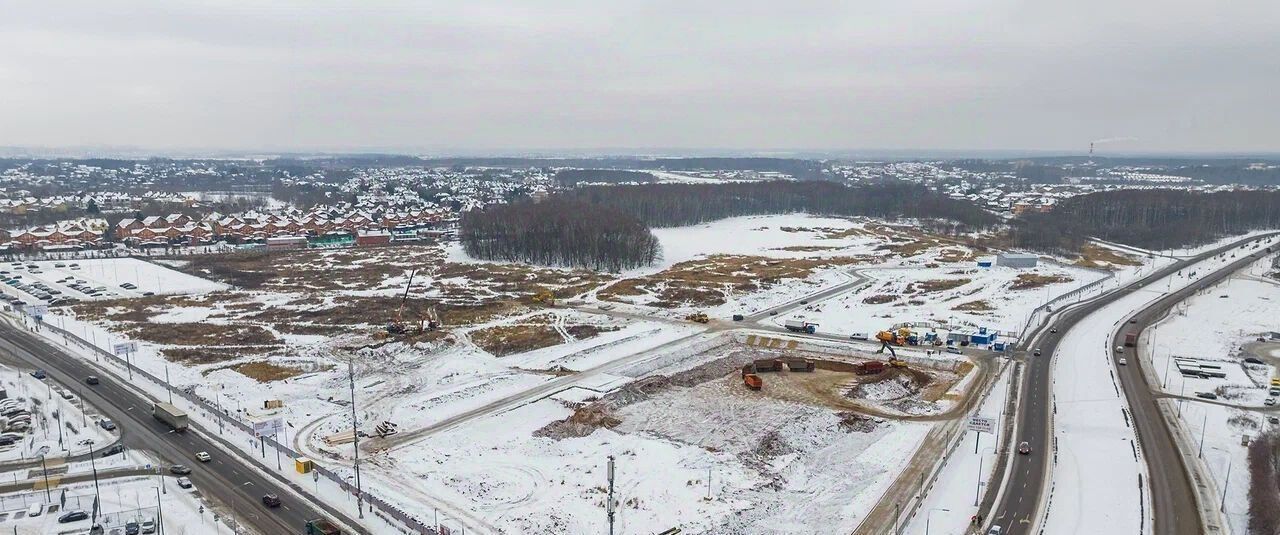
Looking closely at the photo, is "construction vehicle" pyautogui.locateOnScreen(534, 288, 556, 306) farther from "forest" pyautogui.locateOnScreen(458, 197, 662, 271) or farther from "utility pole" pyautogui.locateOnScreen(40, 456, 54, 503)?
"utility pole" pyautogui.locateOnScreen(40, 456, 54, 503)

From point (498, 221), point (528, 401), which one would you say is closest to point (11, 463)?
point (528, 401)

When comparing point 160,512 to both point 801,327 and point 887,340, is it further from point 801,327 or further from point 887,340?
point 887,340

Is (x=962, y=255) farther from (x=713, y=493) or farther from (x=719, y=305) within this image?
(x=713, y=493)

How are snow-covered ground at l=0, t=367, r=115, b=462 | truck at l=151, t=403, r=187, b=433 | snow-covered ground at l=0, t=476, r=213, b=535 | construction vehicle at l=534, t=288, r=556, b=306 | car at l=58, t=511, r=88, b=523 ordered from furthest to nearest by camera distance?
→ construction vehicle at l=534, t=288, r=556, b=306 < truck at l=151, t=403, r=187, b=433 < snow-covered ground at l=0, t=367, r=115, b=462 < car at l=58, t=511, r=88, b=523 < snow-covered ground at l=0, t=476, r=213, b=535

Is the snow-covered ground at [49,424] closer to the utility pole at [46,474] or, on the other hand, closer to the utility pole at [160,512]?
the utility pole at [46,474]

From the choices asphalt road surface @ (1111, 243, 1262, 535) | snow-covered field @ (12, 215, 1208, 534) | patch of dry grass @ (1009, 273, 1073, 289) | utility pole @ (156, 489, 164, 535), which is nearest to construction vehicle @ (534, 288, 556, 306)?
snow-covered field @ (12, 215, 1208, 534)

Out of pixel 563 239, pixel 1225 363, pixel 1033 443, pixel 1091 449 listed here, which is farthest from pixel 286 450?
pixel 563 239

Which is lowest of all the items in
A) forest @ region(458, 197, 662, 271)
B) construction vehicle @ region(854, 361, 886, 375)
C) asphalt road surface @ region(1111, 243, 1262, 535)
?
asphalt road surface @ region(1111, 243, 1262, 535)
